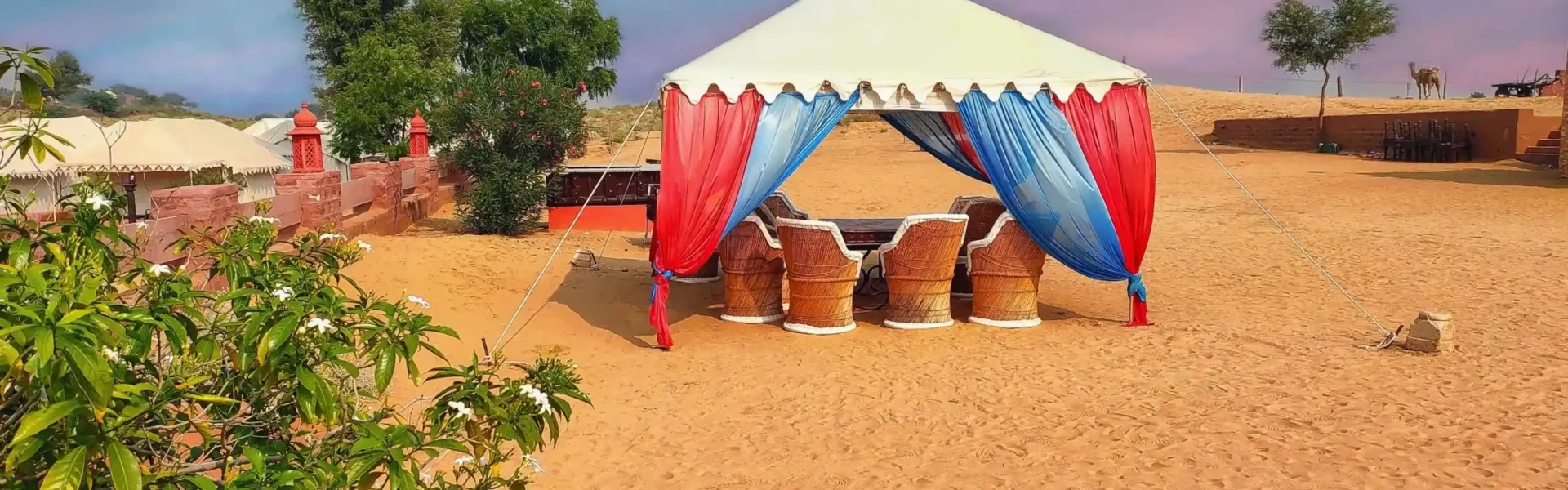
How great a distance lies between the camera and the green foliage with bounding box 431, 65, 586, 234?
1230 centimetres

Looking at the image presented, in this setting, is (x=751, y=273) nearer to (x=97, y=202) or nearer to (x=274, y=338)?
(x=97, y=202)

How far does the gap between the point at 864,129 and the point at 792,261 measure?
31.4m

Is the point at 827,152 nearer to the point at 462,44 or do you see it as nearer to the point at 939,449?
the point at 462,44

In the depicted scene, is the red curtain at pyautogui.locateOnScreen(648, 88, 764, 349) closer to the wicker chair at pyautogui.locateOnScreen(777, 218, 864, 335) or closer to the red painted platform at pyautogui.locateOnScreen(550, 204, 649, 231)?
the wicker chair at pyautogui.locateOnScreen(777, 218, 864, 335)

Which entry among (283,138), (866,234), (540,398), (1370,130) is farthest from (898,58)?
(283,138)

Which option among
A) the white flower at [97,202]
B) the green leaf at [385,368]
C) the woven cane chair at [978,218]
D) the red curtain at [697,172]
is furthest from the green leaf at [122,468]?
the woven cane chair at [978,218]

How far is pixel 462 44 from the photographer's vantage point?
31109mm

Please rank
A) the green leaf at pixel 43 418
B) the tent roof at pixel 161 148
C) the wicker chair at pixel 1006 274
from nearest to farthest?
the green leaf at pixel 43 418 < the wicker chair at pixel 1006 274 < the tent roof at pixel 161 148

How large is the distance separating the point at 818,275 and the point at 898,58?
1.55 meters

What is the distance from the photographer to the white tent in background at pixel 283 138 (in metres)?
22.6

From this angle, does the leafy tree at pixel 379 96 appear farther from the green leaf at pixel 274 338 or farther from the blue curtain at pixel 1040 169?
the green leaf at pixel 274 338

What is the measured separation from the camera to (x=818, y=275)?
289 inches

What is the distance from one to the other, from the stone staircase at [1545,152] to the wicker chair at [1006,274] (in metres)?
14.8

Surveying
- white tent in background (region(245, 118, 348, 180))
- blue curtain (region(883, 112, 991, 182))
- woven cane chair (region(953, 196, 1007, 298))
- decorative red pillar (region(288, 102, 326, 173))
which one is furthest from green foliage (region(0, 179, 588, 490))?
white tent in background (region(245, 118, 348, 180))
